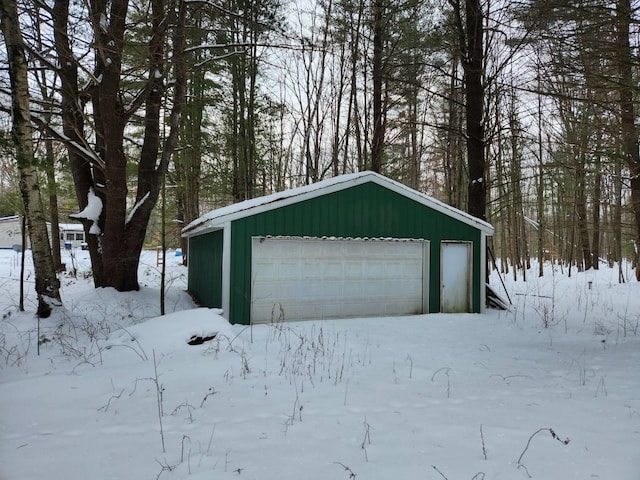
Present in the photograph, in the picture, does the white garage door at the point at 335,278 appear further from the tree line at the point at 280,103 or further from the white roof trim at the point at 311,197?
the tree line at the point at 280,103

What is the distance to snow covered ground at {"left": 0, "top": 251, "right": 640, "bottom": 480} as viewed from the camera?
2.51 m

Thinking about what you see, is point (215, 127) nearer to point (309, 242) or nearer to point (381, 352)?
point (309, 242)

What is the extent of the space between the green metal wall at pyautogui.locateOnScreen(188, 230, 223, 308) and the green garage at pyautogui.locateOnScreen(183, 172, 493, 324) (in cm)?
3

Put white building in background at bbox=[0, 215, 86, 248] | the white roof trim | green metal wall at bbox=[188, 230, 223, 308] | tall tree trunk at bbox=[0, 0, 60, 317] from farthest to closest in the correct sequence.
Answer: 1. white building in background at bbox=[0, 215, 86, 248]
2. green metal wall at bbox=[188, 230, 223, 308]
3. the white roof trim
4. tall tree trunk at bbox=[0, 0, 60, 317]

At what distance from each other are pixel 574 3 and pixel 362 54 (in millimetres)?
9971

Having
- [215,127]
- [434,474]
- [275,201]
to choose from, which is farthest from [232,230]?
[215,127]

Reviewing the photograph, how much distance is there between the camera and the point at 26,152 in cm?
617

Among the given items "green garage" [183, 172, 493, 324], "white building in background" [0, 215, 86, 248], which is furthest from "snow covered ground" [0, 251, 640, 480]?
"white building in background" [0, 215, 86, 248]

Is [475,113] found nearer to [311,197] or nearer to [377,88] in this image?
[377,88]

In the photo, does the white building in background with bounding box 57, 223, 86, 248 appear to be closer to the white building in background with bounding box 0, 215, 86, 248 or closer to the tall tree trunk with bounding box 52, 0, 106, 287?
the white building in background with bounding box 0, 215, 86, 248

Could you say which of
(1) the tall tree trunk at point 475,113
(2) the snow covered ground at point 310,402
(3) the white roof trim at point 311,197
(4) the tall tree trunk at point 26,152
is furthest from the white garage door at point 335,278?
(4) the tall tree trunk at point 26,152

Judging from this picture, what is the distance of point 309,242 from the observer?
820 centimetres

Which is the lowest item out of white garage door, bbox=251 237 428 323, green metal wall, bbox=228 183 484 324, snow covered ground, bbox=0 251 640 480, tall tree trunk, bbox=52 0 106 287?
snow covered ground, bbox=0 251 640 480

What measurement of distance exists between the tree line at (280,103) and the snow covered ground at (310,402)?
3.03 meters
